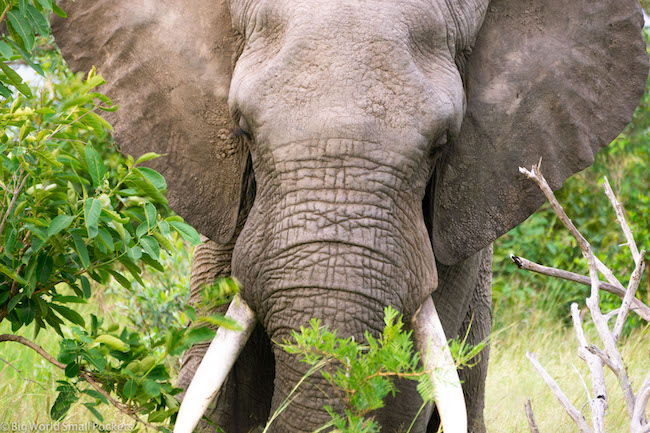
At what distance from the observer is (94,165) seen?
110 inches

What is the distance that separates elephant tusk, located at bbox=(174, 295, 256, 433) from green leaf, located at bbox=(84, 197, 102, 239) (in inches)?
23.0

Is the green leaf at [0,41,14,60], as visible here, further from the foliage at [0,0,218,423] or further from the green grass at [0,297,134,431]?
the green grass at [0,297,134,431]

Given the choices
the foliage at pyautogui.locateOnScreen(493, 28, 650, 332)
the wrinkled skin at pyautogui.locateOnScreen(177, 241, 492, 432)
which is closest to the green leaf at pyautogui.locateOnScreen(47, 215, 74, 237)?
the wrinkled skin at pyautogui.locateOnScreen(177, 241, 492, 432)

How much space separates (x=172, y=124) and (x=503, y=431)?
2402 millimetres

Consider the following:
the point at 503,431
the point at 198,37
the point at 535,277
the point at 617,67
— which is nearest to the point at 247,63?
the point at 198,37

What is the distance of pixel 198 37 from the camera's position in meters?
3.58

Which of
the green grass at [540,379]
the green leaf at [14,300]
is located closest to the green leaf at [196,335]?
the green leaf at [14,300]

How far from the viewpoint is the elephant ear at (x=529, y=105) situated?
12.0 ft

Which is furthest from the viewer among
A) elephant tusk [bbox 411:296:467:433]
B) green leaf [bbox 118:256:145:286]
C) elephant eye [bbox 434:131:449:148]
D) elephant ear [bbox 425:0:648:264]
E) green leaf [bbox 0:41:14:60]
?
elephant ear [bbox 425:0:648:264]

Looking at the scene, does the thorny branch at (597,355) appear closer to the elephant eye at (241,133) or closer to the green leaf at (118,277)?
the elephant eye at (241,133)

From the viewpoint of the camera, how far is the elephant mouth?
3113mm

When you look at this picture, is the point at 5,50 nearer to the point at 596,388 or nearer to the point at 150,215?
the point at 150,215

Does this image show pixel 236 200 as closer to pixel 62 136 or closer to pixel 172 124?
pixel 172 124

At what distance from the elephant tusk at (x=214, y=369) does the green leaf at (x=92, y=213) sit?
583mm
